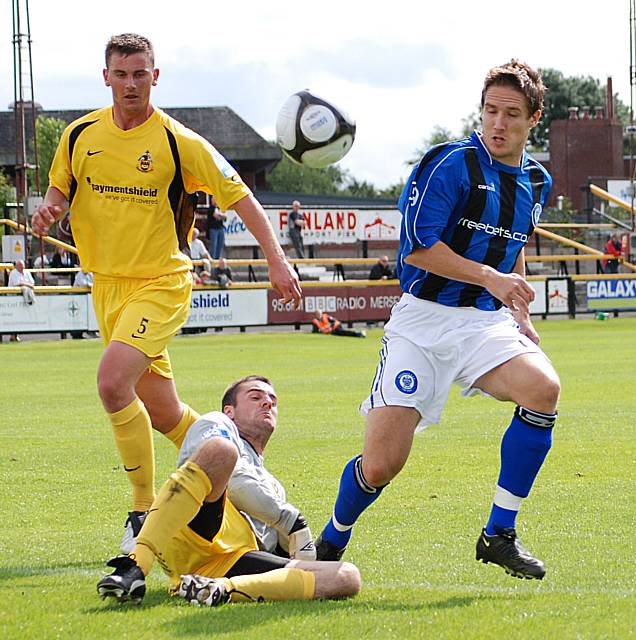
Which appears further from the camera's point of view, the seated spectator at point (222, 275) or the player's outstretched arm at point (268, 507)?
the seated spectator at point (222, 275)

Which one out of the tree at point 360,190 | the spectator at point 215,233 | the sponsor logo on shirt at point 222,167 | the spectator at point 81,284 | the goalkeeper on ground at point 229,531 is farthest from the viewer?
the tree at point 360,190

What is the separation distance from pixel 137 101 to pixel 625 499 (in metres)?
3.70

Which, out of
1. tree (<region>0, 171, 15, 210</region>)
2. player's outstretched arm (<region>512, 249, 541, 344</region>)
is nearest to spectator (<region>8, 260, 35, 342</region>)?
player's outstretched arm (<region>512, 249, 541, 344</region>)

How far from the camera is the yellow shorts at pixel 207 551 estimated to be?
5.07 m

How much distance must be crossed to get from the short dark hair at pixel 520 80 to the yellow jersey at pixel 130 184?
141 cm

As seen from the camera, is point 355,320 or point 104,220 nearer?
point 104,220

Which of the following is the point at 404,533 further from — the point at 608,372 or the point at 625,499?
the point at 608,372

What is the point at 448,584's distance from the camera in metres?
5.40

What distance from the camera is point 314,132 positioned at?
16781 millimetres

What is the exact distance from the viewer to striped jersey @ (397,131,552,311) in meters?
5.52

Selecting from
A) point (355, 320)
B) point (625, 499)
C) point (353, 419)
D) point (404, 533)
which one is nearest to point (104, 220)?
point (404, 533)

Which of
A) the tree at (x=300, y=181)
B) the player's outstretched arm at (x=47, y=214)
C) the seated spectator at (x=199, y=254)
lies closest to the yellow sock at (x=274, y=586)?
the player's outstretched arm at (x=47, y=214)

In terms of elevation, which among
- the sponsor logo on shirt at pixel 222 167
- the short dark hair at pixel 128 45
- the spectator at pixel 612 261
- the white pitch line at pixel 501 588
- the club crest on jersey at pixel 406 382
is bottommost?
the spectator at pixel 612 261

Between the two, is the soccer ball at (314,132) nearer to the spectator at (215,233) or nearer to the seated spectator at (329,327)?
the seated spectator at (329,327)
